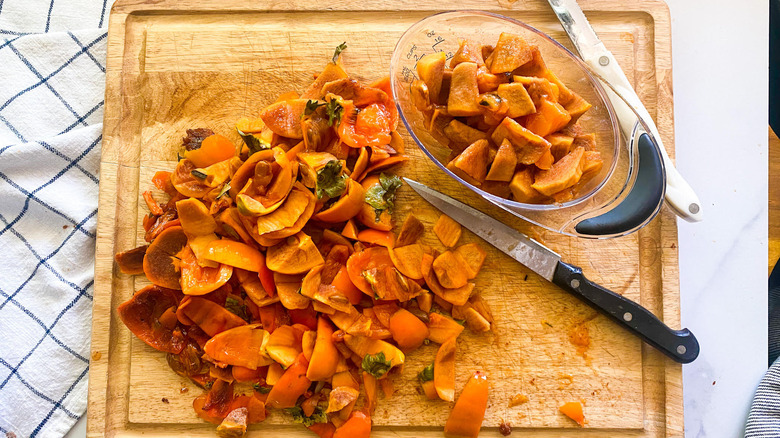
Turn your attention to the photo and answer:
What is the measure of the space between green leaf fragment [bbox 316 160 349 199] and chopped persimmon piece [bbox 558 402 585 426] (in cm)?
107

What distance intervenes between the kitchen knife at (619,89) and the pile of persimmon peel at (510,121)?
19cm

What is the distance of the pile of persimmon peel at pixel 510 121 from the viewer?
6.33 ft

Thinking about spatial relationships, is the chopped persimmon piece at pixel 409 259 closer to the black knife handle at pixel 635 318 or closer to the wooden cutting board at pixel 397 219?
the wooden cutting board at pixel 397 219

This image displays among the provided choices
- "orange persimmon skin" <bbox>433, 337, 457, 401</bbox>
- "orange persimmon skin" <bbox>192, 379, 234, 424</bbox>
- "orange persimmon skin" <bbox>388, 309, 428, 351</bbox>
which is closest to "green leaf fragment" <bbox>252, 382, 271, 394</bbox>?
"orange persimmon skin" <bbox>192, 379, 234, 424</bbox>

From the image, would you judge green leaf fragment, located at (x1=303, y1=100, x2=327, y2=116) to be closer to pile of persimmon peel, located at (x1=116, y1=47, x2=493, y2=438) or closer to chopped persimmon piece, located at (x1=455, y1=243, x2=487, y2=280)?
pile of persimmon peel, located at (x1=116, y1=47, x2=493, y2=438)

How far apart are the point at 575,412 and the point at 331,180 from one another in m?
1.15

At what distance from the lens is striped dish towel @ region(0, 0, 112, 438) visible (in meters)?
2.28

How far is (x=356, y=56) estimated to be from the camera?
2.29m

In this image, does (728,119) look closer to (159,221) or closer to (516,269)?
(516,269)

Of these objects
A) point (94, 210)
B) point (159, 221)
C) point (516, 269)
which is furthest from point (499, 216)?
point (94, 210)

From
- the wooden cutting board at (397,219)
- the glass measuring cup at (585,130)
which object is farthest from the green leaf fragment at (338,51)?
the glass measuring cup at (585,130)

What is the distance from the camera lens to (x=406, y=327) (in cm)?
204

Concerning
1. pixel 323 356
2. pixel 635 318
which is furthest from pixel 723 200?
pixel 323 356

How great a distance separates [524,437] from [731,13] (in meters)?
1.84
